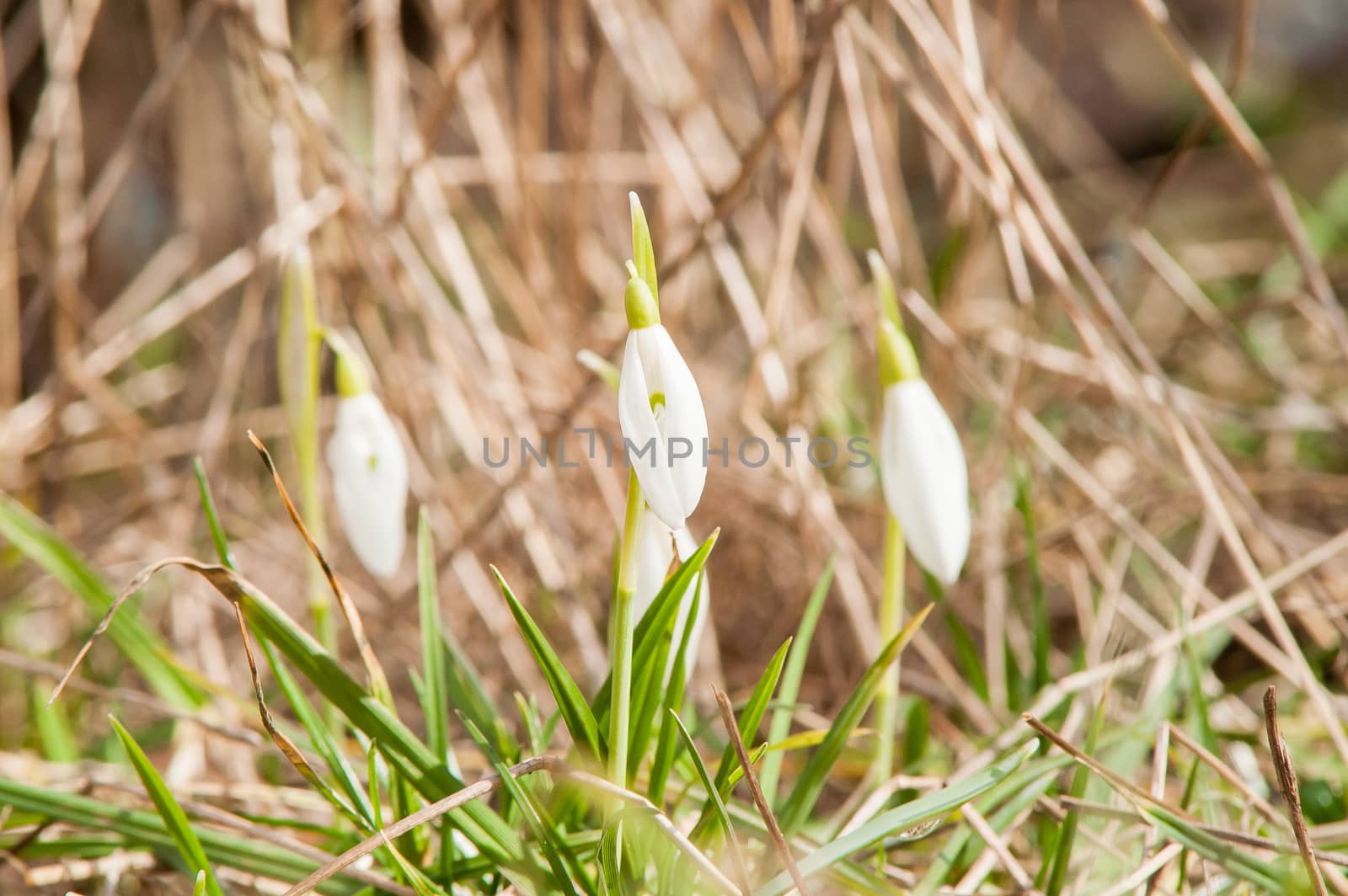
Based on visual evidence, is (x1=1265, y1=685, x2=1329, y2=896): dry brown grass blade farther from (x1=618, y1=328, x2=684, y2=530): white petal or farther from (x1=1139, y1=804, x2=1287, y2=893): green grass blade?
(x1=618, y1=328, x2=684, y2=530): white petal

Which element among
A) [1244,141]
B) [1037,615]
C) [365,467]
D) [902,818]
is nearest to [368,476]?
[365,467]

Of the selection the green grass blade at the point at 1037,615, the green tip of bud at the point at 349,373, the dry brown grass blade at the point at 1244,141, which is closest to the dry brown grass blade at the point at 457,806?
the green tip of bud at the point at 349,373

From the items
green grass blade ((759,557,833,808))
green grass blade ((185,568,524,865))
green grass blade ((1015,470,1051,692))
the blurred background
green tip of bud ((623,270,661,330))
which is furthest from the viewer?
the blurred background

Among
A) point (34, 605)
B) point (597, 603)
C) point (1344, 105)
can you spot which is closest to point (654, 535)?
point (597, 603)

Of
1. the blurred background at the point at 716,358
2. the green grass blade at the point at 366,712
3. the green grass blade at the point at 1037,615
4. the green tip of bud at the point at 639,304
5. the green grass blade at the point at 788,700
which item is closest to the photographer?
the green tip of bud at the point at 639,304

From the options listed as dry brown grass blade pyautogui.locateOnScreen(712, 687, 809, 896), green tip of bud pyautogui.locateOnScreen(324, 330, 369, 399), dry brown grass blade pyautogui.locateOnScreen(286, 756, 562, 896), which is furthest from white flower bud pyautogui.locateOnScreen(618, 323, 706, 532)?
green tip of bud pyautogui.locateOnScreen(324, 330, 369, 399)

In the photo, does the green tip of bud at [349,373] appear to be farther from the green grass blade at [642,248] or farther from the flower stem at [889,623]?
the flower stem at [889,623]

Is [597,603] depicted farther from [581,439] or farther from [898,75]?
[898,75]
